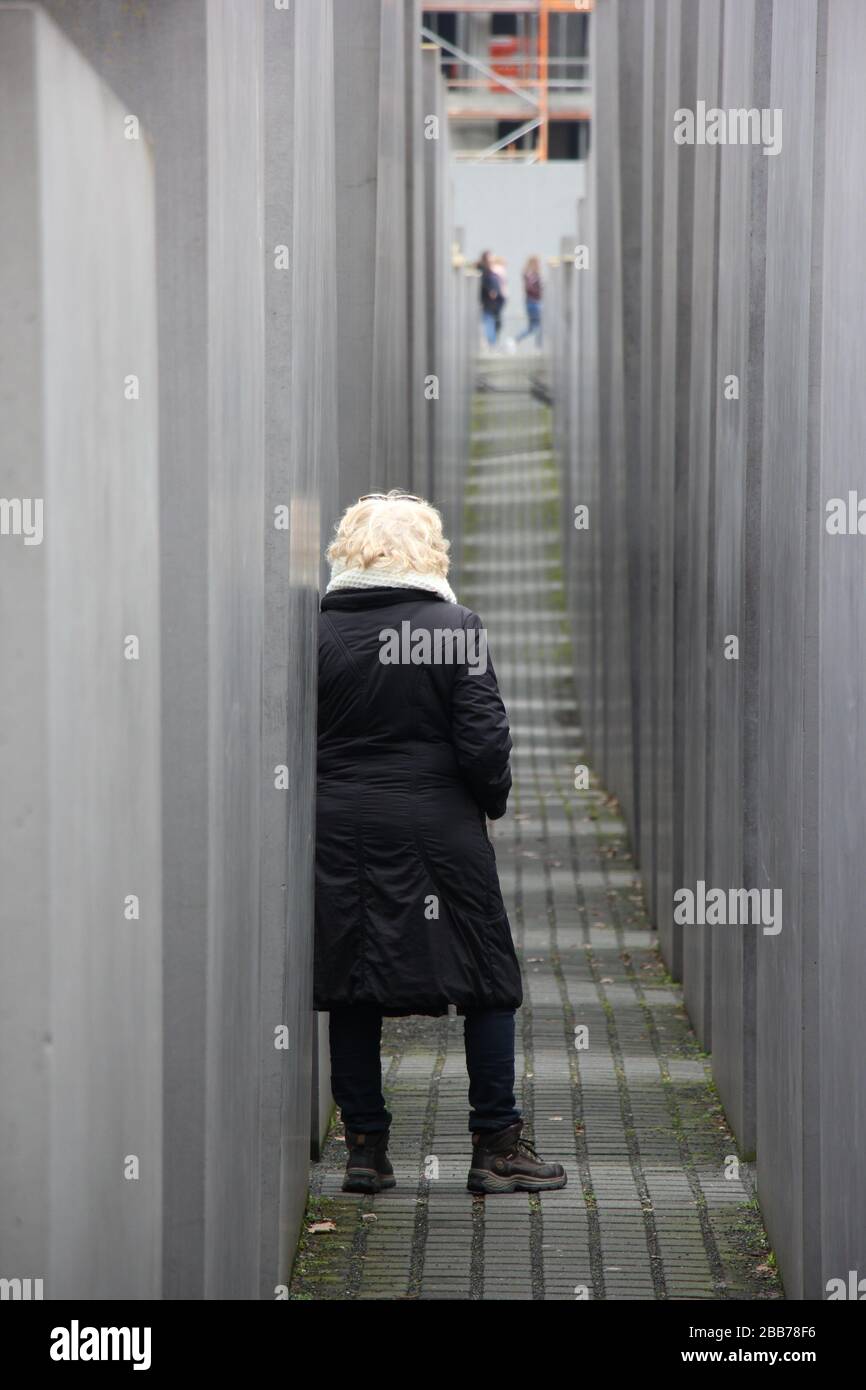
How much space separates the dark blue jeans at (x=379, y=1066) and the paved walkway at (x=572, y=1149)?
26 centimetres

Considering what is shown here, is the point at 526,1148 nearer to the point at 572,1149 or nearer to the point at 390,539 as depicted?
the point at 572,1149

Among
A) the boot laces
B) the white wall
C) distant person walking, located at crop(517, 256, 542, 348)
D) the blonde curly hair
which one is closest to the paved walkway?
the boot laces

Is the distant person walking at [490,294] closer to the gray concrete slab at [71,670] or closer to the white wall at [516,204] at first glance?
the white wall at [516,204]

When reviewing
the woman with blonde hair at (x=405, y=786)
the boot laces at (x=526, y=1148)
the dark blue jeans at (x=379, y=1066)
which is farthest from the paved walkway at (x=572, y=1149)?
the woman with blonde hair at (x=405, y=786)

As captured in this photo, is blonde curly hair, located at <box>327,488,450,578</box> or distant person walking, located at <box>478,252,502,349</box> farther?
distant person walking, located at <box>478,252,502,349</box>

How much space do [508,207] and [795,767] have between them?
36576mm

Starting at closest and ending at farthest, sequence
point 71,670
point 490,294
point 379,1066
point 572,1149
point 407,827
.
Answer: point 71,670 < point 407,827 < point 379,1066 < point 572,1149 < point 490,294

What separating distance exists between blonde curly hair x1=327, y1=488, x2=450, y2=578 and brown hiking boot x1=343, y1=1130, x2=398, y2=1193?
178 cm

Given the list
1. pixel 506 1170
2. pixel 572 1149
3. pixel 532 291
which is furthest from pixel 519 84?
pixel 506 1170

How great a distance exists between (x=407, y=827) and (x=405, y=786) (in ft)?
0.40

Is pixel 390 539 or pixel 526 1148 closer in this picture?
pixel 390 539

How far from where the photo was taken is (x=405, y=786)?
589cm

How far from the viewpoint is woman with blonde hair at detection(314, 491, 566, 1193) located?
5.84m

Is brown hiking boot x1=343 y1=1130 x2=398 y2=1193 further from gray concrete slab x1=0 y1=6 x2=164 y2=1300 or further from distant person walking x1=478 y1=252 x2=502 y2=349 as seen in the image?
distant person walking x1=478 y1=252 x2=502 y2=349
